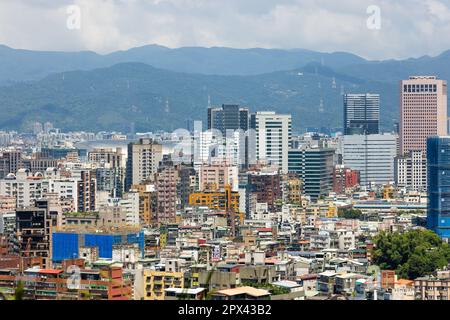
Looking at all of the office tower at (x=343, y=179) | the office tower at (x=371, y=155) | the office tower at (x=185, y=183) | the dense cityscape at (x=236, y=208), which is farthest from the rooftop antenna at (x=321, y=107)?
the office tower at (x=185, y=183)

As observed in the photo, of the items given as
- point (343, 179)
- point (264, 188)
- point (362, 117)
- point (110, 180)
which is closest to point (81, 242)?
point (264, 188)

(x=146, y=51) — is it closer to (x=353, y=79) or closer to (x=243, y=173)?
(x=243, y=173)

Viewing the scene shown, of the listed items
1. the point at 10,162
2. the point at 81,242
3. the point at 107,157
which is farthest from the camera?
the point at 107,157

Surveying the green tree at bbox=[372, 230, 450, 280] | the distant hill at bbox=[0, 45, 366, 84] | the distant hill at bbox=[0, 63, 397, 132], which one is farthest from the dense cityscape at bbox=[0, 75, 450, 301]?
the distant hill at bbox=[0, 45, 366, 84]

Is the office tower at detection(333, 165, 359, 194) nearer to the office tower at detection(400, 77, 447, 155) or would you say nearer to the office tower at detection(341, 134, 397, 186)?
the office tower at detection(341, 134, 397, 186)

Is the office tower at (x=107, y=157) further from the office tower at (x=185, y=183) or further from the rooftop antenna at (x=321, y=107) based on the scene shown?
the rooftop antenna at (x=321, y=107)

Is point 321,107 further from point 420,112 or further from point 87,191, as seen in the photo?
point 87,191
